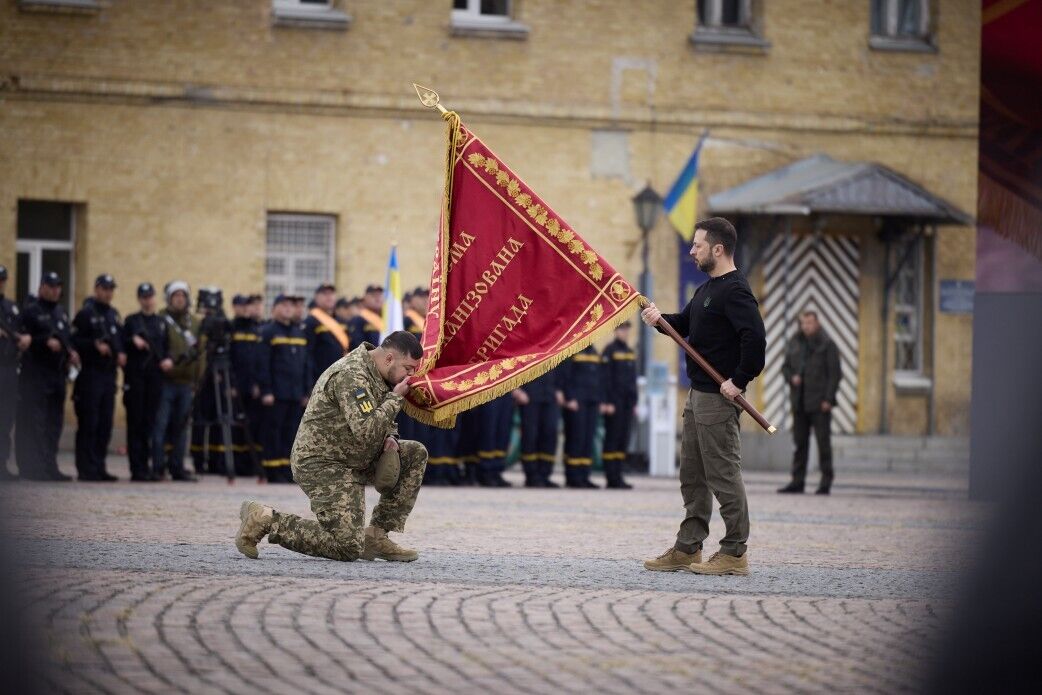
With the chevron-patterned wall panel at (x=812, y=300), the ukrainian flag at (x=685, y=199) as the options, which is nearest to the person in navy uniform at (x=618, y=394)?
the ukrainian flag at (x=685, y=199)

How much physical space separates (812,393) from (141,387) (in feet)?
24.3

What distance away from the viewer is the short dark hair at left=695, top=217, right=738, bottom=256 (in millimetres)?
10492

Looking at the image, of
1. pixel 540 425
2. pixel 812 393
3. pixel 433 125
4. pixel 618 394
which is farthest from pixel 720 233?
pixel 433 125

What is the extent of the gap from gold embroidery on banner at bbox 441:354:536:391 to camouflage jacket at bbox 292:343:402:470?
0.38 meters

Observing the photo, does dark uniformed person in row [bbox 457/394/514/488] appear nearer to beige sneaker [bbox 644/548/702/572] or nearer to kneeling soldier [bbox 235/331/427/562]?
beige sneaker [bbox 644/548/702/572]

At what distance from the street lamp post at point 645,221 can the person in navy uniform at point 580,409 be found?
13.9 feet

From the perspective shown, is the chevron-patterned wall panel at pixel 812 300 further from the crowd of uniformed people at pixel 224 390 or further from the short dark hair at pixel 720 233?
the short dark hair at pixel 720 233

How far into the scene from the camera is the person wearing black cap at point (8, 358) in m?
17.9

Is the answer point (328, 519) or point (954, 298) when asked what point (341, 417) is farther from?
point (954, 298)

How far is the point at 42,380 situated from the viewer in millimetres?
18438

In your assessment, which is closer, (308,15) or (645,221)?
(645,221)

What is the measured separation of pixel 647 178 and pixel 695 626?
65.2 feet

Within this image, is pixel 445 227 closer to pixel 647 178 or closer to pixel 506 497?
pixel 506 497

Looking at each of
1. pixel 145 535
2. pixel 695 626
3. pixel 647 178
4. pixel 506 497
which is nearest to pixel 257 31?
pixel 647 178
